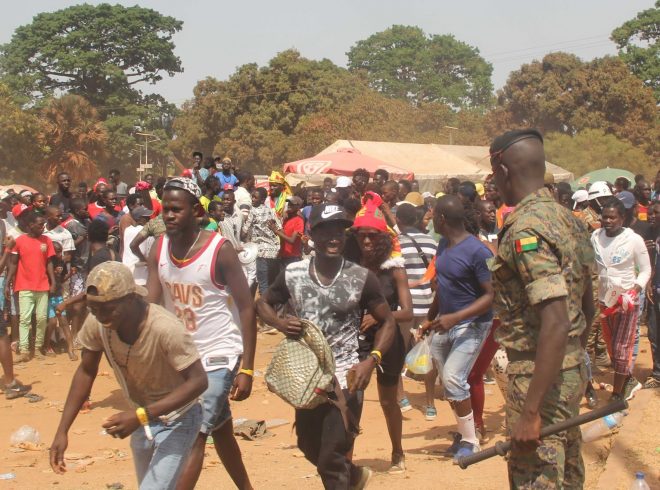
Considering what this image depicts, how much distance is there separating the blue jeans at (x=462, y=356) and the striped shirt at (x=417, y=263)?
67.6 inches

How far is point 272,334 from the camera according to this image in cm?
1380

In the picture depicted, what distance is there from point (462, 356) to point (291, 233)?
21.3 ft

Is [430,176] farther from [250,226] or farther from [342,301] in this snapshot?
[342,301]

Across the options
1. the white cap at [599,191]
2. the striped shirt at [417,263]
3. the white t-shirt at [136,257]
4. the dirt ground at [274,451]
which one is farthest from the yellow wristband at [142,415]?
the white cap at [599,191]

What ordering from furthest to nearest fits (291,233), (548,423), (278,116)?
(278,116), (291,233), (548,423)

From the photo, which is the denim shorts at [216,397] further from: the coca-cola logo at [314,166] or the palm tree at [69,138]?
the palm tree at [69,138]

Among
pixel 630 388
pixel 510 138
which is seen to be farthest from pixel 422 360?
pixel 510 138

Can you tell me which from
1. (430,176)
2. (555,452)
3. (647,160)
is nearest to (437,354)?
(555,452)

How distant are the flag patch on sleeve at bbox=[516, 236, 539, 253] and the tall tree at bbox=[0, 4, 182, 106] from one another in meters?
63.8

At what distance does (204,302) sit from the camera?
521cm

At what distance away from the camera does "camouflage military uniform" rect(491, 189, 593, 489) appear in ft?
12.1

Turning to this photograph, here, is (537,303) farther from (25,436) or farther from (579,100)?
(579,100)

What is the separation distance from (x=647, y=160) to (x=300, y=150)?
16.7 m

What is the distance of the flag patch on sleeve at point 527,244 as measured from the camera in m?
3.69
